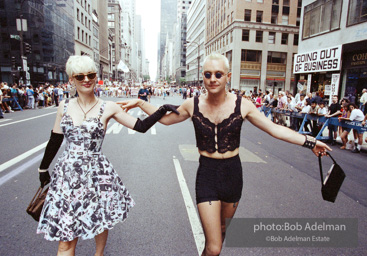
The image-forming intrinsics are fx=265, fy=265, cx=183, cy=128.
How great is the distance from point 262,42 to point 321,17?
26.8 meters

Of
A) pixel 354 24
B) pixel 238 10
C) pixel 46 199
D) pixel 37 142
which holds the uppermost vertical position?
pixel 238 10

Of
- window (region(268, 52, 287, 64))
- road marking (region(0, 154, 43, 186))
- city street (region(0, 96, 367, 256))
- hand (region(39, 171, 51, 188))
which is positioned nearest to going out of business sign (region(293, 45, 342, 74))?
city street (region(0, 96, 367, 256))

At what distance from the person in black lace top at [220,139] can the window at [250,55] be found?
45.4 meters

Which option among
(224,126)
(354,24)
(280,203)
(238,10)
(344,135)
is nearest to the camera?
(224,126)

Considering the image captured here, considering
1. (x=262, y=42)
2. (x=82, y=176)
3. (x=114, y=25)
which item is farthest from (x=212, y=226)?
(x=114, y=25)

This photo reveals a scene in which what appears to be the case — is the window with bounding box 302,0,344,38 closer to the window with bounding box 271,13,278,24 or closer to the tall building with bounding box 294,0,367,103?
the tall building with bounding box 294,0,367,103

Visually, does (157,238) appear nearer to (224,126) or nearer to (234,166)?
(234,166)

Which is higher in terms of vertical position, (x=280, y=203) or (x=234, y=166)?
(x=234, y=166)

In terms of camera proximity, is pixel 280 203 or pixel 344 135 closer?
pixel 280 203

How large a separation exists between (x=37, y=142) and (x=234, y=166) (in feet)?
27.2

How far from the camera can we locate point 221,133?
8.16 feet

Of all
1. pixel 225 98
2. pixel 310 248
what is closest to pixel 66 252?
pixel 225 98

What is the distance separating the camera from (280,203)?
172 inches

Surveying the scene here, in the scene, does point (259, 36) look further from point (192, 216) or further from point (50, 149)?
point (50, 149)
